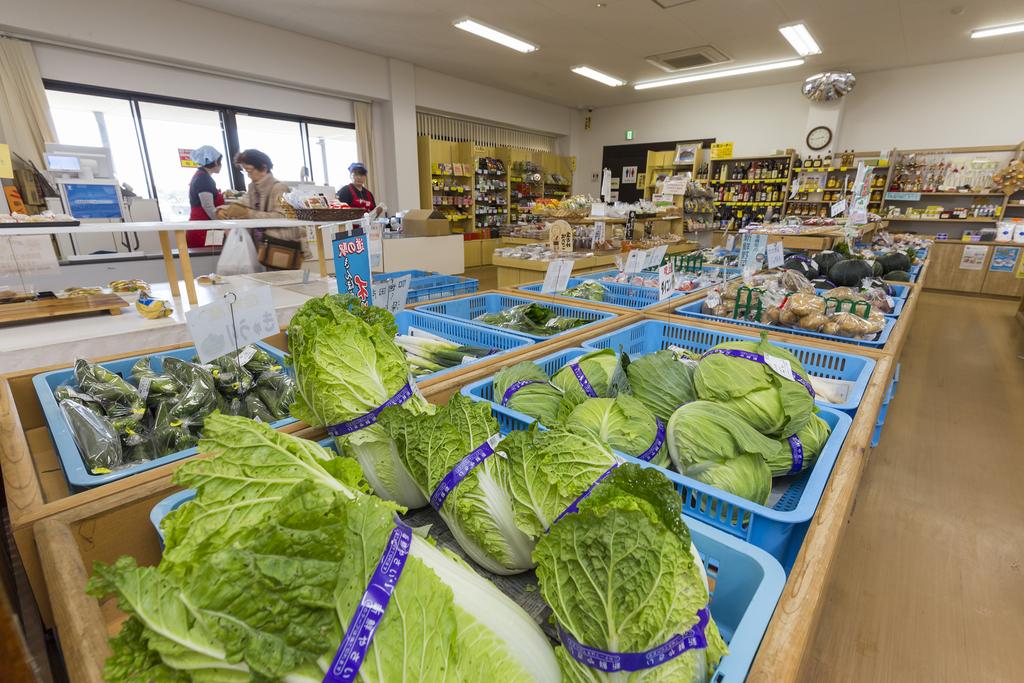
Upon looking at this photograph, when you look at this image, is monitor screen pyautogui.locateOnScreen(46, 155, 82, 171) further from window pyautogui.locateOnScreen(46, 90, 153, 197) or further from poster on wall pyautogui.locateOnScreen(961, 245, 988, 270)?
poster on wall pyautogui.locateOnScreen(961, 245, 988, 270)

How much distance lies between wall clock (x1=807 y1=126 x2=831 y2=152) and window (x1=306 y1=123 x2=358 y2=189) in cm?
851

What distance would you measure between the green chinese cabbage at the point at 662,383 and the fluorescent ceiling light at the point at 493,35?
6381 mm

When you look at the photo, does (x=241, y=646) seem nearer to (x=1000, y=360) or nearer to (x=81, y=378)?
(x=81, y=378)

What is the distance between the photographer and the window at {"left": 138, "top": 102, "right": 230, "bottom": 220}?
6.25m

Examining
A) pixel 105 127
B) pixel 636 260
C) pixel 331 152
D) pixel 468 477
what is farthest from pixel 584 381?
pixel 331 152

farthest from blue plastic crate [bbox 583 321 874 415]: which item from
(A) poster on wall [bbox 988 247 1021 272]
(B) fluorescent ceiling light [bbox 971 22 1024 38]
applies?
(A) poster on wall [bbox 988 247 1021 272]

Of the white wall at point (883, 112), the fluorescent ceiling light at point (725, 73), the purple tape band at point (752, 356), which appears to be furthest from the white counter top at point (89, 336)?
the white wall at point (883, 112)

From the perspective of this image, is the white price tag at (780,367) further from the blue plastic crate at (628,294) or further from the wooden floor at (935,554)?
the blue plastic crate at (628,294)

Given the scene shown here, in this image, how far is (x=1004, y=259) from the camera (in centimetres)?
725

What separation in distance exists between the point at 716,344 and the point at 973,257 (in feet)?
29.0

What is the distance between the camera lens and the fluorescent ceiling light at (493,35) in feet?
20.2

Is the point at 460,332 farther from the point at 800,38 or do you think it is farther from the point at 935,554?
the point at 800,38

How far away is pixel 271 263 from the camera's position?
3613 millimetres

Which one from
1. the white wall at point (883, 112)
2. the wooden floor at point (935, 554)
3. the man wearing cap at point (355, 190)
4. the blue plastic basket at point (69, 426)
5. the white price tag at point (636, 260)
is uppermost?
the white wall at point (883, 112)
